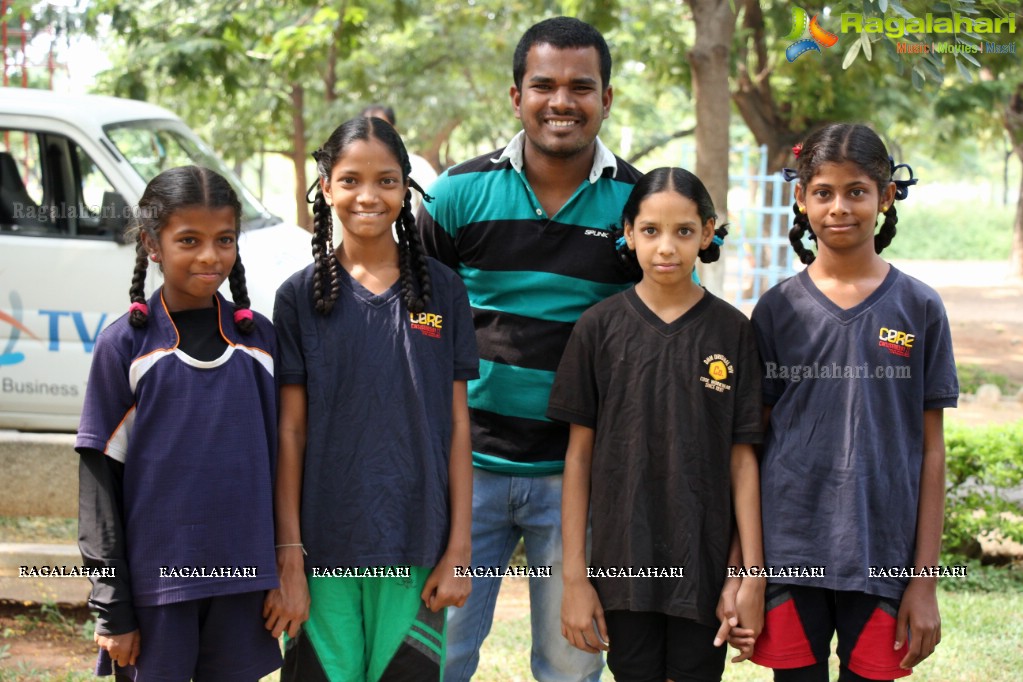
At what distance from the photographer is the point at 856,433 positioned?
2.54m

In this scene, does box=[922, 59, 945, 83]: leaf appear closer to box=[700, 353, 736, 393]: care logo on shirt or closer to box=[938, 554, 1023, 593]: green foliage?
box=[700, 353, 736, 393]: care logo on shirt

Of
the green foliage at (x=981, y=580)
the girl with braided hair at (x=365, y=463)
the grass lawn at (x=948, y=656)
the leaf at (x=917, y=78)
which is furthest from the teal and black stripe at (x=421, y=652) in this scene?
the green foliage at (x=981, y=580)

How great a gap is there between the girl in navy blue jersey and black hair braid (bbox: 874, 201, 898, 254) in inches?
66.0

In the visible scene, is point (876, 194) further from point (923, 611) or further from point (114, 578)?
point (114, 578)

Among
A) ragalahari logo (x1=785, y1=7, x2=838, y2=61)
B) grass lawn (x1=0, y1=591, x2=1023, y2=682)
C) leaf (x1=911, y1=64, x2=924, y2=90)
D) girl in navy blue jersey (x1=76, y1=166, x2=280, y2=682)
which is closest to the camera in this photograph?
girl in navy blue jersey (x1=76, y1=166, x2=280, y2=682)

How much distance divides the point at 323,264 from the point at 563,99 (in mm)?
831

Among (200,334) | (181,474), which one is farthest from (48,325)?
(181,474)

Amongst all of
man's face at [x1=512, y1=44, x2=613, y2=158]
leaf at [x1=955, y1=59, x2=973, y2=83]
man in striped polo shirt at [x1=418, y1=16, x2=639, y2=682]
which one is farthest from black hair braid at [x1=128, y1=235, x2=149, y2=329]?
leaf at [x1=955, y1=59, x2=973, y2=83]

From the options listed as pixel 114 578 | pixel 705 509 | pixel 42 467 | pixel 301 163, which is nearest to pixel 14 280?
pixel 42 467

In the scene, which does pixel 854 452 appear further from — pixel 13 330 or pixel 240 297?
pixel 13 330

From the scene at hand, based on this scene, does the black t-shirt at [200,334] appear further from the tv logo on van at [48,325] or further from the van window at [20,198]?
the van window at [20,198]

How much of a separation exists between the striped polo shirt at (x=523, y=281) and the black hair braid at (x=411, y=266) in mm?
207

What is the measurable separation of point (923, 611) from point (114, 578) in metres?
1.95

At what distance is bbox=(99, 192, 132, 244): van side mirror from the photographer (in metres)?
5.90
